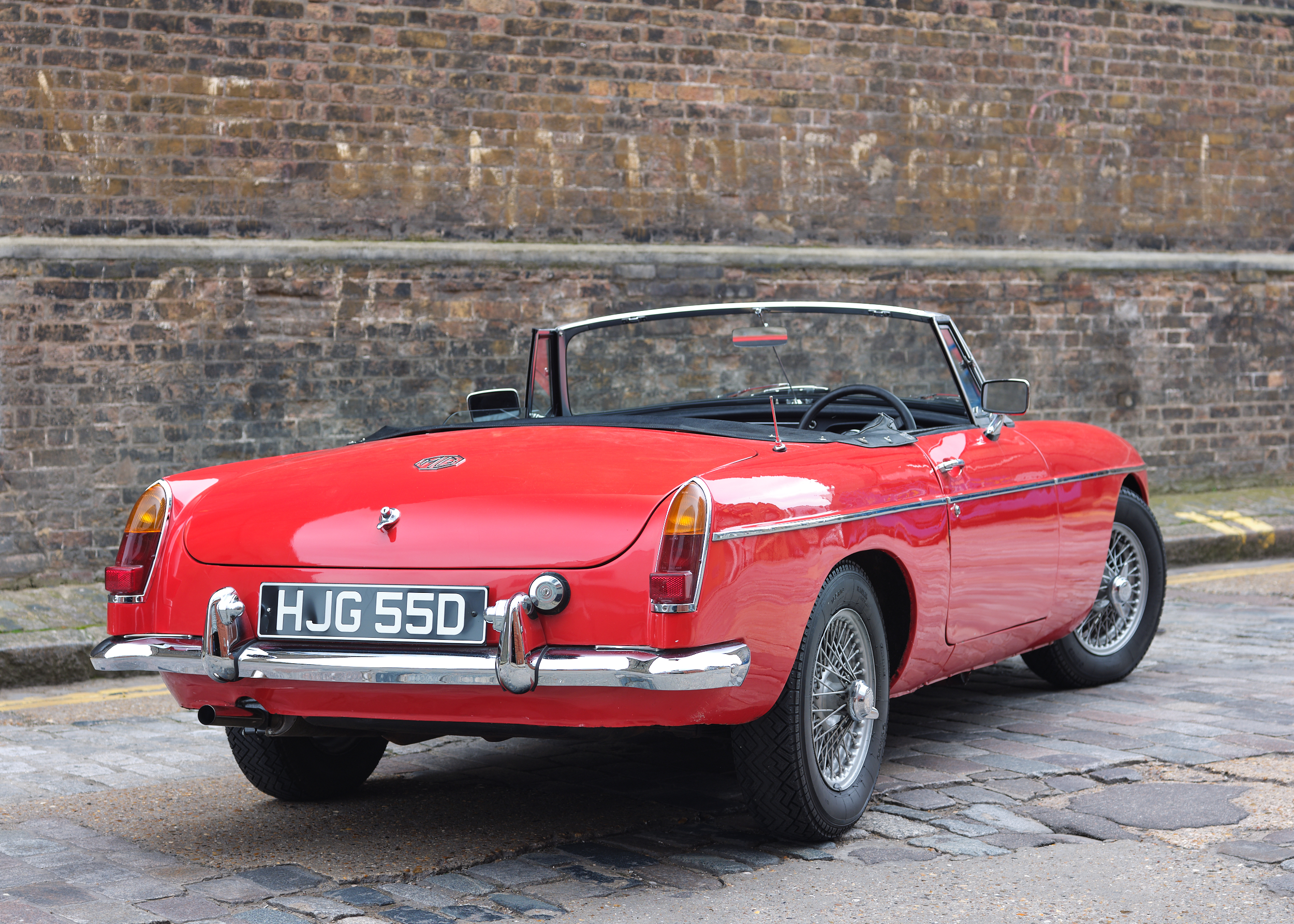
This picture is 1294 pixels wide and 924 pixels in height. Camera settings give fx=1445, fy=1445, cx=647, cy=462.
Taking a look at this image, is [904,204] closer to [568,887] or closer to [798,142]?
[798,142]

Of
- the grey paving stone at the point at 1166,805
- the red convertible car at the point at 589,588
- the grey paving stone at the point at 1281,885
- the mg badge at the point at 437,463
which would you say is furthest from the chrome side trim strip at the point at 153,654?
the grey paving stone at the point at 1281,885

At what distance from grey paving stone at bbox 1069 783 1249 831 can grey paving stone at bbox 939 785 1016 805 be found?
0.19 metres

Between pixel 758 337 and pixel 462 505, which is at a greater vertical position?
pixel 758 337

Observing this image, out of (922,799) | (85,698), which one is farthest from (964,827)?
(85,698)

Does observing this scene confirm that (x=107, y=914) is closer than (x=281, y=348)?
Yes

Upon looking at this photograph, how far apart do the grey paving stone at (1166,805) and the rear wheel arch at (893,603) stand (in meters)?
0.64

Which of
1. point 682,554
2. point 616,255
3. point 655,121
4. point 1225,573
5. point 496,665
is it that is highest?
point 655,121

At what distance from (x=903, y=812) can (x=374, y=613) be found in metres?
1.64

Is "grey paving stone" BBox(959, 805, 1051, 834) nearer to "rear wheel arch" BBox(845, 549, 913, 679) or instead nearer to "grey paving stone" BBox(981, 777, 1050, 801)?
"grey paving stone" BBox(981, 777, 1050, 801)

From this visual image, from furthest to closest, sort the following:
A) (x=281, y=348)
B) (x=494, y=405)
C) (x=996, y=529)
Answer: (x=281, y=348), (x=494, y=405), (x=996, y=529)

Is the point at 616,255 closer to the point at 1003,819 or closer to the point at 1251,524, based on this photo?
the point at 1251,524

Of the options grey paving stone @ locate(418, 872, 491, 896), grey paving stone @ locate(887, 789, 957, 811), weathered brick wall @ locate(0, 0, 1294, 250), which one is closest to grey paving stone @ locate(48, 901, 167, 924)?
grey paving stone @ locate(418, 872, 491, 896)

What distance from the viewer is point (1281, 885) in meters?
3.39

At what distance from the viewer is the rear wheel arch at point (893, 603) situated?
14.0ft
